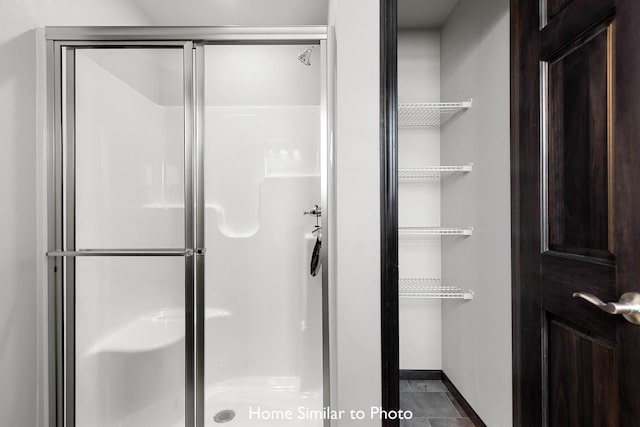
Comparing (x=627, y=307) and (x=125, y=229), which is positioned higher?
(x=125, y=229)

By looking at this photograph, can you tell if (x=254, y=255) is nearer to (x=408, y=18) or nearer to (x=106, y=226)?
(x=106, y=226)

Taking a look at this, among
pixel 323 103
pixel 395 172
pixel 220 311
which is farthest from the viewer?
pixel 220 311

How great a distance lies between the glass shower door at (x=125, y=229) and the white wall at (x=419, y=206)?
1488mm

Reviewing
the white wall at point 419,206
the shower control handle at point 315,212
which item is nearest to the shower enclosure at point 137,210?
the shower control handle at point 315,212

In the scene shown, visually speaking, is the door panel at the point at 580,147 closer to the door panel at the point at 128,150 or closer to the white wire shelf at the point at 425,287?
the white wire shelf at the point at 425,287

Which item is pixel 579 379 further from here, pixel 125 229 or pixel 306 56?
pixel 125 229

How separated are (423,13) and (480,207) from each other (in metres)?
1.38

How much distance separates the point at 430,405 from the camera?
6.59 feet

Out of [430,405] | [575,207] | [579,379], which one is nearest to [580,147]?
[575,207]

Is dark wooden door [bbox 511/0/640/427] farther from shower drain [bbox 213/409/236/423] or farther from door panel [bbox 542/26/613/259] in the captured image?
shower drain [bbox 213/409/236/423]

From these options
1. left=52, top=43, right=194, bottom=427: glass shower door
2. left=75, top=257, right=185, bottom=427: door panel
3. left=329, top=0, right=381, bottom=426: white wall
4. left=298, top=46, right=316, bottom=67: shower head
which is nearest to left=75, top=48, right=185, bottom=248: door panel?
left=52, top=43, right=194, bottom=427: glass shower door

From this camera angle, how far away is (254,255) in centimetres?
217

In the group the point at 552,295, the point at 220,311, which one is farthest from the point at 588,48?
the point at 220,311

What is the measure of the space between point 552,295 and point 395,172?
692 mm
